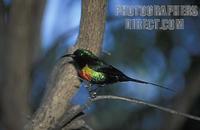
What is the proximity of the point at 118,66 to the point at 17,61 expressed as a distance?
92 cm

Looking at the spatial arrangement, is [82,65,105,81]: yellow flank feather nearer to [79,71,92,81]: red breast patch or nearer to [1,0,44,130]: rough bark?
[79,71,92,81]: red breast patch

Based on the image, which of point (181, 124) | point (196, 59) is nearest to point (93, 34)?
point (181, 124)

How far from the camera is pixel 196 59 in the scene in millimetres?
3100

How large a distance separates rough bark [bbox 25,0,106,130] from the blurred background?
5cm

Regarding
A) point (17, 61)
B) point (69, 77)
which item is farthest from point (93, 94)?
point (17, 61)

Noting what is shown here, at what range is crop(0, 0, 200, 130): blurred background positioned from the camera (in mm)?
2184

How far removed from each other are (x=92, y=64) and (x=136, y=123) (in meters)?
2.02

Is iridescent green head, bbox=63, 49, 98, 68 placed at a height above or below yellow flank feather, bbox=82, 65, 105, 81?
above

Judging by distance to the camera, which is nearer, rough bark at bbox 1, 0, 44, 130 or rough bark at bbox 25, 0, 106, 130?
rough bark at bbox 25, 0, 106, 130

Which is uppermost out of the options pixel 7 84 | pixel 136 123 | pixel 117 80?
pixel 117 80

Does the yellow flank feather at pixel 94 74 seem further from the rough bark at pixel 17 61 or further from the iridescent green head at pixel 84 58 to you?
the rough bark at pixel 17 61

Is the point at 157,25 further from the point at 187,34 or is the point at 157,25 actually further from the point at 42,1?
A: the point at 187,34

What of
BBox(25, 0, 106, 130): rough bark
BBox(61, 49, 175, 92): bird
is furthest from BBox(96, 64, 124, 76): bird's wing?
BBox(25, 0, 106, 130): rough bark

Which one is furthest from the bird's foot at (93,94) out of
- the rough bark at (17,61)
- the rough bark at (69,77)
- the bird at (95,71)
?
the rough bark at (17,61)
